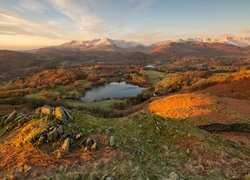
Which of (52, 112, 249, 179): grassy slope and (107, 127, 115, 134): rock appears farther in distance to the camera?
(107, 127, 115, 134): rock

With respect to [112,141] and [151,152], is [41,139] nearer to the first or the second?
[112,141]

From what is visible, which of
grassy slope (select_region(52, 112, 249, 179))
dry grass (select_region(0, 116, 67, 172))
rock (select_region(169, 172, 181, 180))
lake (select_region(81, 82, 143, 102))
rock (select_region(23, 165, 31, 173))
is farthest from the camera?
lake (select_region(81, 82, 143, 102))

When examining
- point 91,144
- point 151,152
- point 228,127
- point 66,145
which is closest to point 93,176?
point 91,144

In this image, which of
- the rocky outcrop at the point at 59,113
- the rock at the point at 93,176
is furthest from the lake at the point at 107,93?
the rock at the point at 93,176

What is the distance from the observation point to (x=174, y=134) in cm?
1282

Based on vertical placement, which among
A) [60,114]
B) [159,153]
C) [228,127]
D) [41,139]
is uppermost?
[60,114]

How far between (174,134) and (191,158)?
2159 millimetres

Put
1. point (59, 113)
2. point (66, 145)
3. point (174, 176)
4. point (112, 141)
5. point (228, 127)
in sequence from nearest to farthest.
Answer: point (174, 176) < point (66, 145) < point (112, 141) < point (59, 113) < point (228, 127)

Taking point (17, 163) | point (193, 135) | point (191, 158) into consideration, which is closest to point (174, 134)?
point (193, 135)

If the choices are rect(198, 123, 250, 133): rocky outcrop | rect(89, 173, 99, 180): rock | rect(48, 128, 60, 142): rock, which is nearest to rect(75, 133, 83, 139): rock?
rect(48, 128, 60, 142): rock

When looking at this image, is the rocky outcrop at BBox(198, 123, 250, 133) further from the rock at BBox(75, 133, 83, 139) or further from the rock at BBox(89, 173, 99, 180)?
the rock at BBox(89, 173, 99, 180)

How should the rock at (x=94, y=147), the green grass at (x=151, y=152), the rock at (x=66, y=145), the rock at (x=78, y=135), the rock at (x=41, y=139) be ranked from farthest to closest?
the rock at (x=78, y=135)
the rock at (x=41, y=139)
the rock at (x=94, y=147)
the rock at (x=66, y=145)
the green grass at (x=151, y=152)

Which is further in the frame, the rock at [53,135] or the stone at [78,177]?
the rock at [53,135]

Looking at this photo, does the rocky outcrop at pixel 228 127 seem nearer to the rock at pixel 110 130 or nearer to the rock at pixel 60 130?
the rock at pixel 110 130
